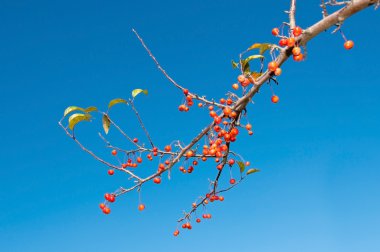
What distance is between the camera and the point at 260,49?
4.46m

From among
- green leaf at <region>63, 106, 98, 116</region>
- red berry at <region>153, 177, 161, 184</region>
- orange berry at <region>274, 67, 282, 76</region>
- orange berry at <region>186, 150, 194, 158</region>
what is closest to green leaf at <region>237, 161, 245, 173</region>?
orange berry at <region>186, 150, 194, 158</region>

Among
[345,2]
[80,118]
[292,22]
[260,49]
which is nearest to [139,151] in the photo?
[80,118]

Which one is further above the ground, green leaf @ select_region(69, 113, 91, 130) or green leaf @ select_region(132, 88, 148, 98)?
green leaf @ select_region(132, 88, 148, 98)

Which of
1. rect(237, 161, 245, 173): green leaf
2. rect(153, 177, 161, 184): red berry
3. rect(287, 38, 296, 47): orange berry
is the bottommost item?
rect(153, 177, 161, 184): red berry

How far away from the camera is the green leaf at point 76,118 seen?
459 centimetres

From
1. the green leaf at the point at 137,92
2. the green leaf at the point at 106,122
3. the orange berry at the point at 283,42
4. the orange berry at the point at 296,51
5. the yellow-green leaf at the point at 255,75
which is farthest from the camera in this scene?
the green leaf at the point at 106,122

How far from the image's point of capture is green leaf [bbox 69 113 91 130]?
15.1 ft

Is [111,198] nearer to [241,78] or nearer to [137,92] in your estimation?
[137,92]

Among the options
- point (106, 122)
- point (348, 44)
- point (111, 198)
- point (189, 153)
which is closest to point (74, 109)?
point (106, 122)

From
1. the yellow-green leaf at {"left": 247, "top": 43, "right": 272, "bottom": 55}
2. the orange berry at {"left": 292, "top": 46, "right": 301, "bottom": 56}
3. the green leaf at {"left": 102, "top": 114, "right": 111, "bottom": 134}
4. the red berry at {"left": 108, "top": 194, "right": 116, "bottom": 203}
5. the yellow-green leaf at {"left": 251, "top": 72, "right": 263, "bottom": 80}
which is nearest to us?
the orange berry at {"left": 292, "top": 46, "right": 301, "bottom": 56}

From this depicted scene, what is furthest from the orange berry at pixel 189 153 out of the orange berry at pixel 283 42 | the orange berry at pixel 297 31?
the orange berry at pixel 297 31

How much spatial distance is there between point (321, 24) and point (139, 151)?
2.55m

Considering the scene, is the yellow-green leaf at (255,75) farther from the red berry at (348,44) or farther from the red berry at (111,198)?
the red berry at (111,198)

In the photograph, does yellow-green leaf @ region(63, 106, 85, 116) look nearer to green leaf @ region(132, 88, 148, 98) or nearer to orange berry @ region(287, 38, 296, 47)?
green leaf @ region(132, 88, 148, 98)
